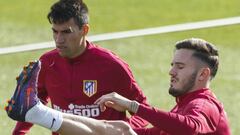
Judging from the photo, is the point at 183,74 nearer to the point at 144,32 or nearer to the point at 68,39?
the point at 68,39

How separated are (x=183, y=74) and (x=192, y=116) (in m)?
0.56

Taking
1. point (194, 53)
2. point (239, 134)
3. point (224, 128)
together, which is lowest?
point (239, 134)

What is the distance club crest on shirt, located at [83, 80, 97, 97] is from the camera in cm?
926

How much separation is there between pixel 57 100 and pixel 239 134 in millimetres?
2797

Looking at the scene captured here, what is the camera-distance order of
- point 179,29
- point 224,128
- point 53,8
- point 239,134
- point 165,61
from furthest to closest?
1. point 179,29
2. point 165,61
3. point 239,134
4. point 53,8
5. point 224,128

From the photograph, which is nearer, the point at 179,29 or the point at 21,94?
the point at 21,94

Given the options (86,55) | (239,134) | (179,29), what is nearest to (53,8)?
(86,55)

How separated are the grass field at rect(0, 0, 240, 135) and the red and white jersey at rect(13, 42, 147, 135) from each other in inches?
86.1

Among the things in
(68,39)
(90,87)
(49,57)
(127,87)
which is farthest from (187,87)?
(49,57)

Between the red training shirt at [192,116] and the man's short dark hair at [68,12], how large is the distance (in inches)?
67.1

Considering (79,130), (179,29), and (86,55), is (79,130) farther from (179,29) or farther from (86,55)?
(179,29)

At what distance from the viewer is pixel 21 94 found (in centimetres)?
782

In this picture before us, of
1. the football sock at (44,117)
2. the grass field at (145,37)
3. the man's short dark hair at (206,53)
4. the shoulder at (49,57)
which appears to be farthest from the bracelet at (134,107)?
the grass field at (145,37)

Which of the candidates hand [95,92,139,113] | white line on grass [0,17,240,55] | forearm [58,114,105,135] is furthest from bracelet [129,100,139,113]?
white line on grass [0,17,240,55]
